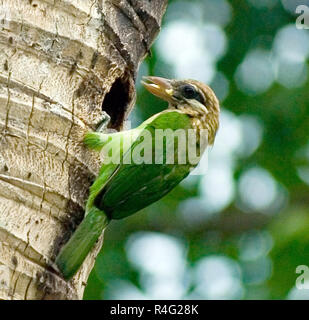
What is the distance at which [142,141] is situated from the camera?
506 centimetres

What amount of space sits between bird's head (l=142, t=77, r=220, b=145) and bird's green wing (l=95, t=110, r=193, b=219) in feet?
1.22

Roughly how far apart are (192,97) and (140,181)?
103 centimetres

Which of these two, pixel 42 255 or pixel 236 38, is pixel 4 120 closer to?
pixel 42 255

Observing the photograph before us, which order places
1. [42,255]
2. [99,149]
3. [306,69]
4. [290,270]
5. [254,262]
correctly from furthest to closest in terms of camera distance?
[306,69]
[254,262]
[290,270]
[99,149]
[42,255]

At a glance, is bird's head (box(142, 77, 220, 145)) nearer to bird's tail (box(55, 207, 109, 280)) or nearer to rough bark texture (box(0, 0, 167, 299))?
rough bark texture (box(0, 0, 167, 299))

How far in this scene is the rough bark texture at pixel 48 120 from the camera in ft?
13.2

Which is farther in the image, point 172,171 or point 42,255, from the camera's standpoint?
point 172,171

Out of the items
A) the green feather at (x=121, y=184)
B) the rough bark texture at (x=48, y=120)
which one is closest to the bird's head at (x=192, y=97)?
the green feather at (x=121, y=184)

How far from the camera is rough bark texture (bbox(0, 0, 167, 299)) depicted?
4027 mm

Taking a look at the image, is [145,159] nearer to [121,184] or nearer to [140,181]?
[140,181]

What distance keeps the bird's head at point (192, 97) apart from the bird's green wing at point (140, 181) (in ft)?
1.22

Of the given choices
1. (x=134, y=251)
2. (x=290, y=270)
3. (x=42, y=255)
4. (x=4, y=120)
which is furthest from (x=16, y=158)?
(x=134, y=251)

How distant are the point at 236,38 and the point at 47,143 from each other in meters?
4.06

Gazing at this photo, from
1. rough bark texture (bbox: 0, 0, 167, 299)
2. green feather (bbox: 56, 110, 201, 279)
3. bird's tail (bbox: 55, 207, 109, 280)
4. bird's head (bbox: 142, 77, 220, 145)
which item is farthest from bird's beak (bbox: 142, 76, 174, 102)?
bird's tail (bbox: 55, 207, 109, 280)
